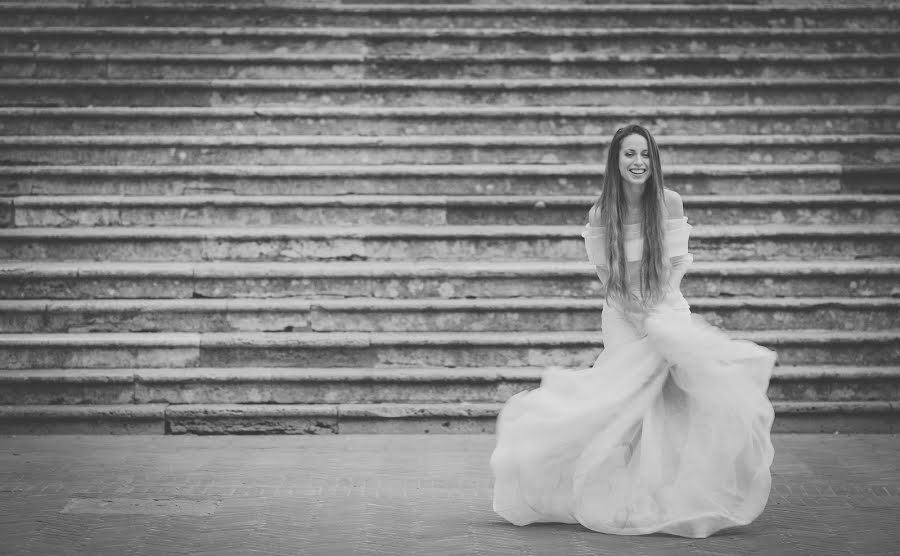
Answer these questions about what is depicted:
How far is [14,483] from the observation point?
5961 mm

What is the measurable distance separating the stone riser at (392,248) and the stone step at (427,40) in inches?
96.1

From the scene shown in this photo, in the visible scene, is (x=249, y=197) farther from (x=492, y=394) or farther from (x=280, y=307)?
(x=492, y=394)

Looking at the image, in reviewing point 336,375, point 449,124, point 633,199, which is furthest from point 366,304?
point 633,199

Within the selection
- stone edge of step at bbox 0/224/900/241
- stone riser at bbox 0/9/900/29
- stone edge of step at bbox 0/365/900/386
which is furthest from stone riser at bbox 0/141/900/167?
stone edge of step at bbox 0/365/900/386

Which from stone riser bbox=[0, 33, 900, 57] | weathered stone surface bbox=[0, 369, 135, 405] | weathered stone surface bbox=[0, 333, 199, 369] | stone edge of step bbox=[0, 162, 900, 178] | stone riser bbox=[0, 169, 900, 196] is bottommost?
weathered stone surface bbox=[0, 369, 135, 405]

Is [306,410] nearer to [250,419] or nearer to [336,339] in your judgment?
[250,419]

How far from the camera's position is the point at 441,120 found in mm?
9766

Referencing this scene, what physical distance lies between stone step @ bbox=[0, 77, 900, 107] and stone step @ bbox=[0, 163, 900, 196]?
0.95 meters

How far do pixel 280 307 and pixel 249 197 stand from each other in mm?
1326

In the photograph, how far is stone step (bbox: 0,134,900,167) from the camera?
9414 millimetres

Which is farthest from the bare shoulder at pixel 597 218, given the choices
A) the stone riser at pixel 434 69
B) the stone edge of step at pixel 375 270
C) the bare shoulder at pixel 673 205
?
the stone riser at pixel 434 69

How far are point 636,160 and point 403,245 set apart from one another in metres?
3.73

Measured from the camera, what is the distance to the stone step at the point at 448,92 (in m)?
9.90

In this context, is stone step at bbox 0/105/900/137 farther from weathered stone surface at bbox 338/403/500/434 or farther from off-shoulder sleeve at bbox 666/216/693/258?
off-shoulder sleeve at bbox 666/216/693/258
